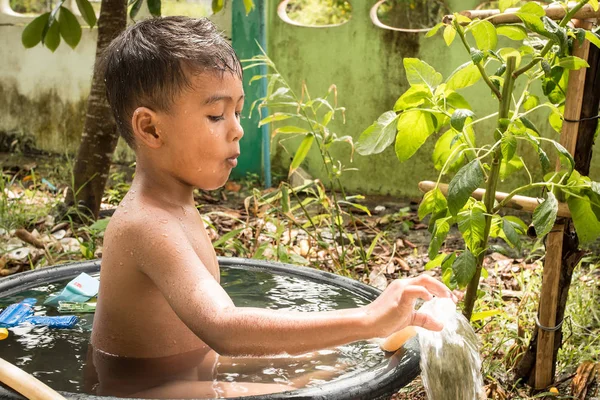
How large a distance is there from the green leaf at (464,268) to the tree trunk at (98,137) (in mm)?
2284

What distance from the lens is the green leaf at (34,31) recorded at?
3436 millimetres

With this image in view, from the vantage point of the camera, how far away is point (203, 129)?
6.02ft

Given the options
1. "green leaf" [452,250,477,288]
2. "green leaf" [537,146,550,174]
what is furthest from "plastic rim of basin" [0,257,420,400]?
"green leaf" [537,146,550,174]

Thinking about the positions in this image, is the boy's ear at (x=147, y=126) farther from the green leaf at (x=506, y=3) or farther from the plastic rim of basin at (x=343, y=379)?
the green leaf at (x=506, y=3)

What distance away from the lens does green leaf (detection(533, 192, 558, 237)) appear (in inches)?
83.3

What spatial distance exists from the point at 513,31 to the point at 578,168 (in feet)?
1.57

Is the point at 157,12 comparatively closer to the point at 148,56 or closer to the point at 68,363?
the point at 148,56

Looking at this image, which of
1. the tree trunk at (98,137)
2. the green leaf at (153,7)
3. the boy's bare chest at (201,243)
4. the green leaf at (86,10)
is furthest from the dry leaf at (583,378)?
the tree trunk at (98,137)

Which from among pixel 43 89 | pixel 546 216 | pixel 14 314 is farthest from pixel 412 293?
pixel 43 89

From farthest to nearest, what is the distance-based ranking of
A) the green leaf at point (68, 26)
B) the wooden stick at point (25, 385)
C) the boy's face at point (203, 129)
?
the green leaf at point (68, 26)
the boy's face at point (203, 129)
the wooden stick at point (25, 385)

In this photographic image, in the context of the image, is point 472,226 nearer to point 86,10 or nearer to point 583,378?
point 583,378

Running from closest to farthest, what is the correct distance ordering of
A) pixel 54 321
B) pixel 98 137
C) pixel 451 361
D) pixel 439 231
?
pixel 451 361 < pixel 54 321 < pixel 439 231 < pixel 98 137

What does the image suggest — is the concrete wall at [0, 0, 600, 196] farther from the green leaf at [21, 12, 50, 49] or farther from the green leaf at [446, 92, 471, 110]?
the green leaf at [446, 92, 471, 110]

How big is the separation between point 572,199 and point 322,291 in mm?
805
